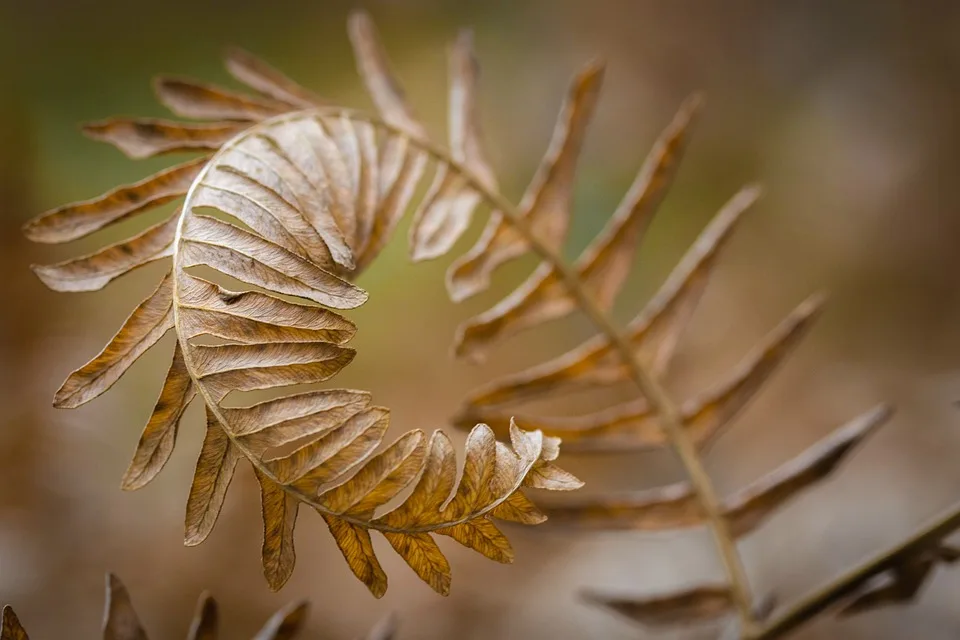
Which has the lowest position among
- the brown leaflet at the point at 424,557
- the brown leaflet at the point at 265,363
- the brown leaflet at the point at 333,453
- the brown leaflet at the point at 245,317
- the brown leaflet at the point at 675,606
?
the brown leaflet at the point at 675,606

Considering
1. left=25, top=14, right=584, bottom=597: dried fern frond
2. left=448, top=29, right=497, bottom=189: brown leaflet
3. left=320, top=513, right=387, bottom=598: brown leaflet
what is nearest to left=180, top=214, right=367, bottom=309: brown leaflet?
left=25, top=14, right=584, bottom=597: dried fern frond

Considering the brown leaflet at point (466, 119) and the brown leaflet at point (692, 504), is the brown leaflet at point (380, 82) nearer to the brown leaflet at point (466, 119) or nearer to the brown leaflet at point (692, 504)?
the brown leaflet at point (466, 119)

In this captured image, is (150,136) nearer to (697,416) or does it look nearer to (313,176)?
(313,176)

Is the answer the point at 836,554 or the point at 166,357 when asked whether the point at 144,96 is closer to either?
the point at 166,357

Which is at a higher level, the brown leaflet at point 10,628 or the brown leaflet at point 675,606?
the brown leaflet at point 10,628

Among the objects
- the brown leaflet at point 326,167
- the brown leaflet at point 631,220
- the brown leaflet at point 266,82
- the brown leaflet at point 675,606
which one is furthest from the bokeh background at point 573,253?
the brown leaflet at point 326,167

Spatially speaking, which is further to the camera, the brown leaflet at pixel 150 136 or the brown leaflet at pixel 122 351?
Answer: the brown leaflet at pixel 150 136

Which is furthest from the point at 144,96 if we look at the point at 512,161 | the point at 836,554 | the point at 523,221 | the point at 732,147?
the point at 836,554
